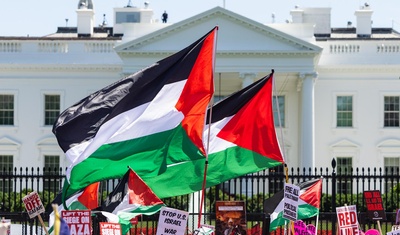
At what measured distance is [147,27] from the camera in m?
57.6

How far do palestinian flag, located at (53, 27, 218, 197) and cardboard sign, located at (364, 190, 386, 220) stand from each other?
155 inches

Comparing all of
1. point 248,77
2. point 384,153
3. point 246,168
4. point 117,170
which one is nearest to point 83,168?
point 117,170

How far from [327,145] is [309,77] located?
397 cm

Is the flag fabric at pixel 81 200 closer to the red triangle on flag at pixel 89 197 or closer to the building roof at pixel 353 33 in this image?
the red triangle on flag at pixel 89 197

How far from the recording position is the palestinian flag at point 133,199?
17.4 m

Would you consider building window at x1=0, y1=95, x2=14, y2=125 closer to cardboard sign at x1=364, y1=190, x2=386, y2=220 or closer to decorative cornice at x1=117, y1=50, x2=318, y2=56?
decorative cornice at x1=117, y1=50, x2=318, y2=56

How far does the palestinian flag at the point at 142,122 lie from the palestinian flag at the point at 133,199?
0.16 m

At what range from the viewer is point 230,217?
18.6 metres

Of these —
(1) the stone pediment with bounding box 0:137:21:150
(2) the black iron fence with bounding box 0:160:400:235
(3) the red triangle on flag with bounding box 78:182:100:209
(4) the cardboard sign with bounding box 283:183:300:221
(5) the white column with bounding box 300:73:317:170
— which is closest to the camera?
(4) the cardboard sign with bounding box 283:183:300:221

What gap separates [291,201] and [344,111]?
131ft

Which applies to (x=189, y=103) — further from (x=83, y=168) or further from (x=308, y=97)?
(x=308, y=97)

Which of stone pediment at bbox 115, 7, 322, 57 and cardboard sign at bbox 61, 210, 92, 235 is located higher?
stone pediment at bbox 115, 7, 322, 57

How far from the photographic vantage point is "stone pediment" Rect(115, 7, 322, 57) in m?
54.1

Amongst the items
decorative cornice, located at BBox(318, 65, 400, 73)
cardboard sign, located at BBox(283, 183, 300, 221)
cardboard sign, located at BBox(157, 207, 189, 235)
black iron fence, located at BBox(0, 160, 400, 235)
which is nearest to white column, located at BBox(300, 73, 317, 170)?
decorative cornice, located at BBox(318, 65, 400, 73)
